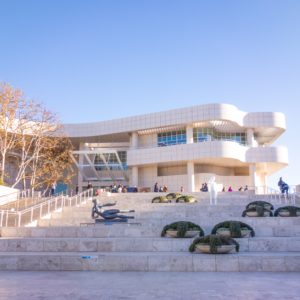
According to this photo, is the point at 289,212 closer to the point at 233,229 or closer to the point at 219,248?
the point at 233,229

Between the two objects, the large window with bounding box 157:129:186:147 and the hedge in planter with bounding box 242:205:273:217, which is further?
the large window with bounding box 157:129:186:147

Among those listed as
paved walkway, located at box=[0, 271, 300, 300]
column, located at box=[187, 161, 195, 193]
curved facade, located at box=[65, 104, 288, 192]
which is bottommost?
paved walkway, located at box=[0, 271, 300, 300]

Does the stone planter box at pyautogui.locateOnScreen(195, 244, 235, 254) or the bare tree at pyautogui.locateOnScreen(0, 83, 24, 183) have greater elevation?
the bare tree at pyautogui.locateOnScreen(0, 83, 24, 183)

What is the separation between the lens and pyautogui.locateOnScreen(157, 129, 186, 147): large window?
4366 centimetres

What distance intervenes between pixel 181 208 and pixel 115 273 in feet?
34.6

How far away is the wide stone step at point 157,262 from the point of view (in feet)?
29.6

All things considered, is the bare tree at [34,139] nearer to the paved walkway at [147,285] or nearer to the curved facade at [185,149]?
the curved facade at [185,149]

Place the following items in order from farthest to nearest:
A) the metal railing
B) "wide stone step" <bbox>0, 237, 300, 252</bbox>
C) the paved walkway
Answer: the metal railing < "wide stone step" <bbox>0, 237, 300, 252</bbox> < the paved walkway

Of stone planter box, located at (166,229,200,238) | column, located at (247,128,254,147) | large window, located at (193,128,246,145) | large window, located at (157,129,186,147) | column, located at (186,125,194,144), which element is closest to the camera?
stone planter box, located at (166,229,200,238)

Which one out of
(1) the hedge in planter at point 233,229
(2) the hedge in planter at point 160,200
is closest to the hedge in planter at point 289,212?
(1) the hedge in planter at point 233,229

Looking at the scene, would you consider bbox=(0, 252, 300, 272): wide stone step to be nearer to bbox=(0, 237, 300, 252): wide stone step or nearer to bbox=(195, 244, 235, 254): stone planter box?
bbox=(195, 244, 235, 254): stone planter box

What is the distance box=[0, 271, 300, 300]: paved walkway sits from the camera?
6.24m

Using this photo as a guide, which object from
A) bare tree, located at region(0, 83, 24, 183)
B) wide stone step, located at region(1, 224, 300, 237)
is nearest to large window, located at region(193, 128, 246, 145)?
bare tree, located at region(0, 83, 24, 183)

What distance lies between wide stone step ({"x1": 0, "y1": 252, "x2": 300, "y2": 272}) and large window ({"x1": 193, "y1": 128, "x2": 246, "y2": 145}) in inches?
1321
